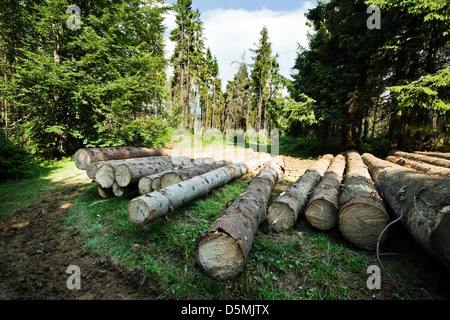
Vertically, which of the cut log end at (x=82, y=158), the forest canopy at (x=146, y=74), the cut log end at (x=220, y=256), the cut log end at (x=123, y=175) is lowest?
the cut log end at (x=220, y=256)

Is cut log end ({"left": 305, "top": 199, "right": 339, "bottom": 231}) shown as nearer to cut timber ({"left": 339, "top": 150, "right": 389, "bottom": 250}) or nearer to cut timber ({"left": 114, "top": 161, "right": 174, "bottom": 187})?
cut timber ({"left": 339, "top": 150, "right": 389, "bottom": 250})

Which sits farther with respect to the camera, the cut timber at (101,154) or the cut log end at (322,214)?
the cut timber at (101,154)

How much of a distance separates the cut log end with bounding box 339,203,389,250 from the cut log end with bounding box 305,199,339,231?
10.6 inches

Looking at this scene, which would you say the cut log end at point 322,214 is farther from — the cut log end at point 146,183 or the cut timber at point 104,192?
the cut timber at point 104,192

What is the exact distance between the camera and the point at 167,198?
3172 millimetres

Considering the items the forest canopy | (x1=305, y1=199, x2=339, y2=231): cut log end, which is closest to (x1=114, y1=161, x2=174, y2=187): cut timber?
(x1=305, y1=199, x2=339, y2=231): cut log end

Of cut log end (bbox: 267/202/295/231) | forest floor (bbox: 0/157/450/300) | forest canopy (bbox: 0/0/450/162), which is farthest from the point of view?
forest canopy (bbox: 0/0/450/162)

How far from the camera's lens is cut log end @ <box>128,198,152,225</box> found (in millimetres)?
2711

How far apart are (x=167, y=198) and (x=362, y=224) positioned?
10.1ft

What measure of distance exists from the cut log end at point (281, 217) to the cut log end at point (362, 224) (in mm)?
730

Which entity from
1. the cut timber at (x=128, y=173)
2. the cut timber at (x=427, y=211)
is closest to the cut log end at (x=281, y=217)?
the cut timber at (x=427, y=211)

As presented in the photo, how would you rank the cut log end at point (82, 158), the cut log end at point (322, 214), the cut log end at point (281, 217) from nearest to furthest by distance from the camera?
the cut log end at point (322, 214)
the cut log end at point (281, 217)
the cut log end at point (82, 158)

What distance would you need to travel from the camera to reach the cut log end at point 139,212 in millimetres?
2711
